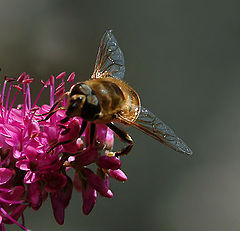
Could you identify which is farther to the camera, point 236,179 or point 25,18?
point 25,18

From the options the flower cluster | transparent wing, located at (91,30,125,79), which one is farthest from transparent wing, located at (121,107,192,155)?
transparent wing, located at (91,30,125,79)

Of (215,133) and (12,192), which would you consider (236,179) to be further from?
(12,192)

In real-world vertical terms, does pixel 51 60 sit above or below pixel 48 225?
above

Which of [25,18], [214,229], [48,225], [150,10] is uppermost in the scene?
[150,10]

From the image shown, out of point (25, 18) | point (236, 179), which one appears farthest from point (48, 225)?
point (25, 18)

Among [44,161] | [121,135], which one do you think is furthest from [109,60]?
[44,161]

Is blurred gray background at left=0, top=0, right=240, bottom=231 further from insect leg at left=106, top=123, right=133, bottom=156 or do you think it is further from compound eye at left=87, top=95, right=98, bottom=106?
compound eye at left=87, top=95, right=98, bottom=106

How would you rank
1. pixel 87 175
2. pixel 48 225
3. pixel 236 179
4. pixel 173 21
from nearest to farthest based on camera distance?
pixel 87 175
pixel 48 225
pixel 236 179
pixel 173 21
